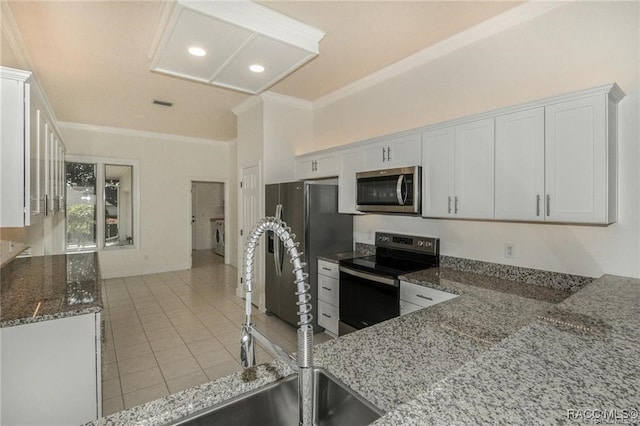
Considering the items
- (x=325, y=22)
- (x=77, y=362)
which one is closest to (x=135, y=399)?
(x=77, y=362)

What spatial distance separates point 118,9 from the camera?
2.42 metres

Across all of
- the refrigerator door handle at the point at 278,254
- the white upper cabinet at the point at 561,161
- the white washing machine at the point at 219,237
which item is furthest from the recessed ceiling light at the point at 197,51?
the white washing machine at the point at 219,237

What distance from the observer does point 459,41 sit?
2.78 metres

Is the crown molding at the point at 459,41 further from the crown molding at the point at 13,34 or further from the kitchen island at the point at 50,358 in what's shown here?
the kitchen island at the point at 50,358

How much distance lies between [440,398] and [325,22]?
8.92 ft

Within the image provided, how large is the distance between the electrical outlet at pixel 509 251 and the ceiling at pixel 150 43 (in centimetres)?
182

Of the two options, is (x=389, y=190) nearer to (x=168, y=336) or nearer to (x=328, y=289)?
(x=328, y=289)

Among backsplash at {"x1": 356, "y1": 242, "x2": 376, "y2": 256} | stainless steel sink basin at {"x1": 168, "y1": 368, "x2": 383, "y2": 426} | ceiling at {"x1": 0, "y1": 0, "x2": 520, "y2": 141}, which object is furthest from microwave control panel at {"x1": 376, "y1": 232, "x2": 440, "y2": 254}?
stainless steel sink basin at {"x1": 168, "y1": 368, "x2": 383, "y2": 426}

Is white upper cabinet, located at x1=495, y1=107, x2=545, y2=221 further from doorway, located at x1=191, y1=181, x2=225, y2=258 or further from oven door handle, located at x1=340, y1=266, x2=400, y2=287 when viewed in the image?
doorway, located at x1=191, y1=181, x2=225, y2=258

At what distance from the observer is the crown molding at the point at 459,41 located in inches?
91.8

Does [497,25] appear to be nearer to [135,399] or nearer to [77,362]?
[77,362]

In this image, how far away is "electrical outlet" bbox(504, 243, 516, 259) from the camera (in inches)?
96.0

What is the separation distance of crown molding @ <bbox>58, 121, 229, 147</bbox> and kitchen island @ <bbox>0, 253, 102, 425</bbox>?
4.85m

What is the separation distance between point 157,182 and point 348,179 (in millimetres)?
4873
